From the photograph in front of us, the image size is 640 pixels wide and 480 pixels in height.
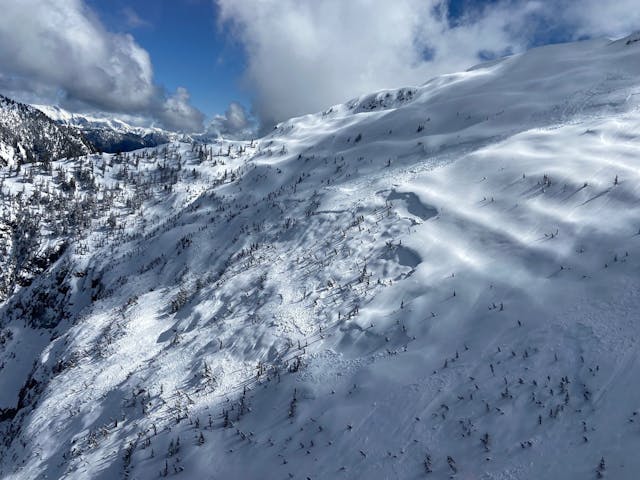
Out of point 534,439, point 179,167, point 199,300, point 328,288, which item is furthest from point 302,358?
point 179,167

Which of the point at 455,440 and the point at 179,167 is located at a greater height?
the point at 179,167

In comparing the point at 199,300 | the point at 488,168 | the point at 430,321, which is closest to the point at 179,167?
the point at 199,300

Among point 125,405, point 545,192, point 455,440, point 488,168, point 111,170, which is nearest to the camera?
point 455,440

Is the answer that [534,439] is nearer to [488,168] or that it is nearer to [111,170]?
[488,168]

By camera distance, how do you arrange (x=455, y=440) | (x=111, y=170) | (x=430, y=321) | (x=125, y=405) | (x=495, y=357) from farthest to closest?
(x=111, y=170)
(x=125, y=405)
(x=430, y=321)
(x=495, y=357)
(x=455, y=440)

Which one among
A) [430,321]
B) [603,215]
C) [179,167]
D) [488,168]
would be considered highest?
[179,167]

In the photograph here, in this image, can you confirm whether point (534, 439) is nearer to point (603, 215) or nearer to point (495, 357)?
point (495, 357)

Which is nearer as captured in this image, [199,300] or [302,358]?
[302,358]
